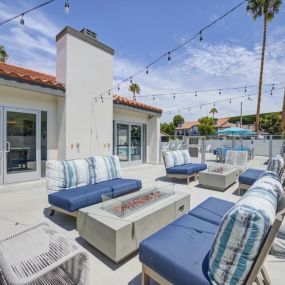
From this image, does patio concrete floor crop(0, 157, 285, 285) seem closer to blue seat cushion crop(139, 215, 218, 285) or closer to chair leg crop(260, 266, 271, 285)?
chair leg crop(260, 266, 271, 285)

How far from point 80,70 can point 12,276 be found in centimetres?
675

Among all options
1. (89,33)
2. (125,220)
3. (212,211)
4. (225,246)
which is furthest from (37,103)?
(225,246)

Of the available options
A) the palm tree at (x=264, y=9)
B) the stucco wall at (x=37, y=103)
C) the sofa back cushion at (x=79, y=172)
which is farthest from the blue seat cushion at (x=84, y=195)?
the palm tree at (x=264, y=9)

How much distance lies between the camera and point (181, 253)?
6.22ft

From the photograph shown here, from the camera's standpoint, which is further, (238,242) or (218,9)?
(218,9)

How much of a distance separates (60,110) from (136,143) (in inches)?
183

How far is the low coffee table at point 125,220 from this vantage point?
255cm

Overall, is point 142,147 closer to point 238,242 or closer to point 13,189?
point 13,189

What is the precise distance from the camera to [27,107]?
21.2 feet

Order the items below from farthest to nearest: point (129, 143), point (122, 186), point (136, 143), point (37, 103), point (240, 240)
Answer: point (136, 143), point (129, 143), point (37, 103), point (122, 186), point (240, 240)

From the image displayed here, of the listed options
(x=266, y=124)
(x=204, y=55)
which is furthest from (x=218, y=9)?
(x=266, y=124)

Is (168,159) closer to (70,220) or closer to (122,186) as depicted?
(122,186)

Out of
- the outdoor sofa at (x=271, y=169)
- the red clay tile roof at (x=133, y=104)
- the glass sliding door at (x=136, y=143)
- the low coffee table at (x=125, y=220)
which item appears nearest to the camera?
the low coffee table at (x=125, y=220)

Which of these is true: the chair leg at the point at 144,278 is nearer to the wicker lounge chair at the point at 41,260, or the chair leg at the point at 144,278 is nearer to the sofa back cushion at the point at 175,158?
the wicker lounge chair at the point at 41,260
